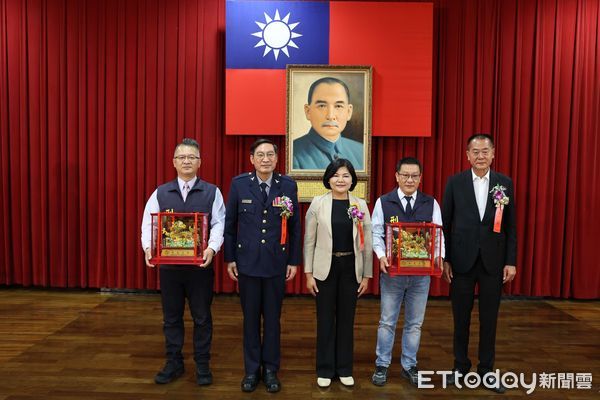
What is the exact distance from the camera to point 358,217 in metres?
2.52

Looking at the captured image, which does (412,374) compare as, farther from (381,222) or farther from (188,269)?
(188,269)

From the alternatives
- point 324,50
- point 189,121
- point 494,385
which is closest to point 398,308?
point 494,385

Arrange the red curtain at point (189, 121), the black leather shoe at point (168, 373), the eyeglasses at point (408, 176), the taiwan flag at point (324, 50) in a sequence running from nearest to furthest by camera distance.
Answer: the eyeglasses at point (408, 176), the black leather shoe at point (168, 373), the taiwan flag at point (324, 50), the red curtain at point (189, 121)

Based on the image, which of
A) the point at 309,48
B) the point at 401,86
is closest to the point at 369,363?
the point at 401,86

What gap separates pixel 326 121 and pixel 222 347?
7.40 ft

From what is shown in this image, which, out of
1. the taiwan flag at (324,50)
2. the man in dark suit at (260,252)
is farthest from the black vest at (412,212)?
the taiwan flag at (324,50)

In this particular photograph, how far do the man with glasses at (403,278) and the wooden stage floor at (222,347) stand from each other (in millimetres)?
215

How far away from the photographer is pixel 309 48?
438 centimetres

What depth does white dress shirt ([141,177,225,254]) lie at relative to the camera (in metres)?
2.63

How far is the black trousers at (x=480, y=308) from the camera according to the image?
270 cm

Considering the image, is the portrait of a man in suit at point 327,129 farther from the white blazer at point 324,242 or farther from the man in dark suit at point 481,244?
the white blazer at point 324,242

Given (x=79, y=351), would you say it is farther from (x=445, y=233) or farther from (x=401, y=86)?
(x=401, y=86)

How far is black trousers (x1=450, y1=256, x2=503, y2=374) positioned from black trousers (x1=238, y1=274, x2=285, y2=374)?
1.06 m

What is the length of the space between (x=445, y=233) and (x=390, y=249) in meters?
0.44
